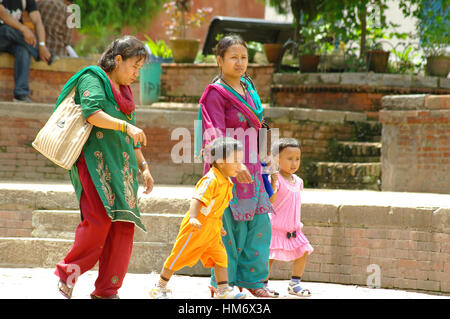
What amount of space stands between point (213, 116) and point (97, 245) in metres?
1.08

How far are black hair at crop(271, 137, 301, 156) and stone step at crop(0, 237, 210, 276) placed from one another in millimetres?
1308

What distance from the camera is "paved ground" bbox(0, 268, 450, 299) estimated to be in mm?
4602

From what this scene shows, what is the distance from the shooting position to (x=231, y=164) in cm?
423

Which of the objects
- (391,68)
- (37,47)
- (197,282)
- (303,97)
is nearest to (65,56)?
(37,47)

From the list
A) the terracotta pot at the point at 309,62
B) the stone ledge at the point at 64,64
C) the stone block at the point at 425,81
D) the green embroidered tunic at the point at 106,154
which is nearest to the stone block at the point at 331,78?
the terracotta pot at the point at 309,62

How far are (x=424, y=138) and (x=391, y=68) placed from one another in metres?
3.88

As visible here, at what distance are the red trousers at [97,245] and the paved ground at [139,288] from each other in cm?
37

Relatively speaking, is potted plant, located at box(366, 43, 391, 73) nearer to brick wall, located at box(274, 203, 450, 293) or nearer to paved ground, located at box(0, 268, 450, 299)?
brick wall, located at box(274, 203, 450, 293)

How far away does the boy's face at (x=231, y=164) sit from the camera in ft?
13.8

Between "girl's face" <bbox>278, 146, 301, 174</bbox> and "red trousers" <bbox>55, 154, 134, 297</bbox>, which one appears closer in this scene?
→ "red trousers" <bbox>55, 154, 134, 297</bbox>

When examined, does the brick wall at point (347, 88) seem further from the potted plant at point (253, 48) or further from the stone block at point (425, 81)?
the potted plant at point (253, 48)

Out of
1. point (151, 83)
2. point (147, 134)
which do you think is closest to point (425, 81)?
point (151, 83)

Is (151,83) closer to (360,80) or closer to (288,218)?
(360,80)

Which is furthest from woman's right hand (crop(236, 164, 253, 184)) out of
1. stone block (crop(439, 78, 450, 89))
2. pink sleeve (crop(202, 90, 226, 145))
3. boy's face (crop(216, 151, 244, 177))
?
stone block (crop(439, 78, 450, 89))
